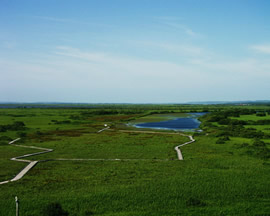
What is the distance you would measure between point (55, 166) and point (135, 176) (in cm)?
932

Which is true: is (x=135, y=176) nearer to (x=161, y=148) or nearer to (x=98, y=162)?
(x=98, y=162)

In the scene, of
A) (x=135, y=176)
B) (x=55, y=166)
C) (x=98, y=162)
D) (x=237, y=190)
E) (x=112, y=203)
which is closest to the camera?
(x=112, y=203)

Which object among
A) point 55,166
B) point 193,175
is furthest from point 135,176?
point 55,166

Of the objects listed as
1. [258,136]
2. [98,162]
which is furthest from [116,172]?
[258,136]

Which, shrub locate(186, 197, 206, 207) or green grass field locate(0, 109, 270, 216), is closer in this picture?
green grass field locate(0, 109, 270, 216)

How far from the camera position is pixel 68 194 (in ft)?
62.4

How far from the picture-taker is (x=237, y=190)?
2016cm

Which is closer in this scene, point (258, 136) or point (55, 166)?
point (55, 166)

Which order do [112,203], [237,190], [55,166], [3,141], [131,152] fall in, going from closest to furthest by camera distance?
[112,203], [237,190], [55,166], [131,152], [3,141]

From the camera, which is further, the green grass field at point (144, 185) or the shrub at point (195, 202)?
the shrub at point (195, 202)

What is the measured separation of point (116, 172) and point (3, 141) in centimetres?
2766

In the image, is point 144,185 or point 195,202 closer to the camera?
point 195,202

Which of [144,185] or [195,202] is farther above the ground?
[144,185]

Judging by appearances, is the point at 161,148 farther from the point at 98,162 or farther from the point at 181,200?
the point at 181,200
